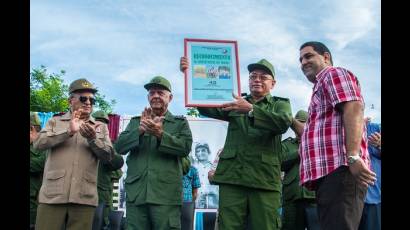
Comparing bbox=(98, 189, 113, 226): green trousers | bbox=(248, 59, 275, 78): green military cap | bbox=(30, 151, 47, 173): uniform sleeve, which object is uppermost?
bbox=(248, 59, 275, 78): green military cap

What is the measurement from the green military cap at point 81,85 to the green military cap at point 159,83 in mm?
584

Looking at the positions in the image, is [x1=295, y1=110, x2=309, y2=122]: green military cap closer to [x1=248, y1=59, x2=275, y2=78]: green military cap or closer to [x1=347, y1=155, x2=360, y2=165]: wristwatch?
[x1=248, y1=59, x2=275, y2=78]: green military cap

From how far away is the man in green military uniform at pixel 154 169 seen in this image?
16.8ft

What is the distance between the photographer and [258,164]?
4762 millimetres

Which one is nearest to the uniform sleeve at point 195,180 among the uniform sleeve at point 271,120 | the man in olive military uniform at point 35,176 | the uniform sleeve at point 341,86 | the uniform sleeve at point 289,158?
the uniform sleeve at point 289,158

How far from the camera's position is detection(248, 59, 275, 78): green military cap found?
5.20 m

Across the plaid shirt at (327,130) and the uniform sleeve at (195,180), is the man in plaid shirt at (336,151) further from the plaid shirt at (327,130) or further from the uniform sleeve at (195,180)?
the uniform sleeve at (195,180)

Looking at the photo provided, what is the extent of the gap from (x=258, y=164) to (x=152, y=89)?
1.57 meters

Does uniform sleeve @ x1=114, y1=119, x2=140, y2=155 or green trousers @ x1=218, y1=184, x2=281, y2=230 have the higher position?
uniform sleeve @ x1=114, y1=119, x2=140, y2=155

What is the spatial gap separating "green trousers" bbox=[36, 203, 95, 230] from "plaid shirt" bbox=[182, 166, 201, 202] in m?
3.17

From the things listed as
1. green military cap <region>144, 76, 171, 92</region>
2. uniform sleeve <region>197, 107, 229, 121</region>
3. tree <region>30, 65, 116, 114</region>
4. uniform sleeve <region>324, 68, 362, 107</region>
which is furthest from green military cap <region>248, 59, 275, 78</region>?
tree <region>30, 65, 116, 114</region>

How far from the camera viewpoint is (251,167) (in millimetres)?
4730

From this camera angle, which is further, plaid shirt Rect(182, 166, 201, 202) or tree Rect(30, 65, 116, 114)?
tree Rect(30, 65, 116, 114)
